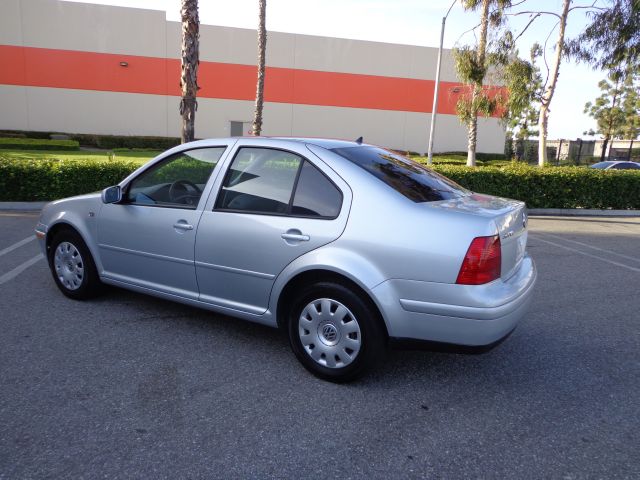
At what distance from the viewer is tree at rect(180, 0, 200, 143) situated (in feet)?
35.2

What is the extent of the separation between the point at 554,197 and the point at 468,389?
1139 centimetres

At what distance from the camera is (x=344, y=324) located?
3.17 m

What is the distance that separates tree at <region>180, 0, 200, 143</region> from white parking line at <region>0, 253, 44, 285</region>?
5.45 meters

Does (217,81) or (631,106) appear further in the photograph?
(631,106)

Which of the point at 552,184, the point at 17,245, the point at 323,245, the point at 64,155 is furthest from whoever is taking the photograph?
the point at 64,155

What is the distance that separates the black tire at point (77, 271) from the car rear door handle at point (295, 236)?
2206 mm

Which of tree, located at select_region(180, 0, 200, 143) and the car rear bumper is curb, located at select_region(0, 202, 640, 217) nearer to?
tree, located at select_region(180, 0, 200, 143)

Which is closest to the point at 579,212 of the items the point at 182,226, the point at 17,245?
the point at 182,226

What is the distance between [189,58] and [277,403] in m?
9.75

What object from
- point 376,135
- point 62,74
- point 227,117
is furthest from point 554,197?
point 62,74

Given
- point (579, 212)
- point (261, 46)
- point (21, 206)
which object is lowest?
point (21, 206)

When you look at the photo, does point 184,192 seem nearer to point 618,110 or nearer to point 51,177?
point 51,177

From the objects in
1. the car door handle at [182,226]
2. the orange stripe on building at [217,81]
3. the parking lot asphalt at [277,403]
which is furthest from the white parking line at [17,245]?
the orange stripe on building at [217,81]

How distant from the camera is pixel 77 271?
184 inches
